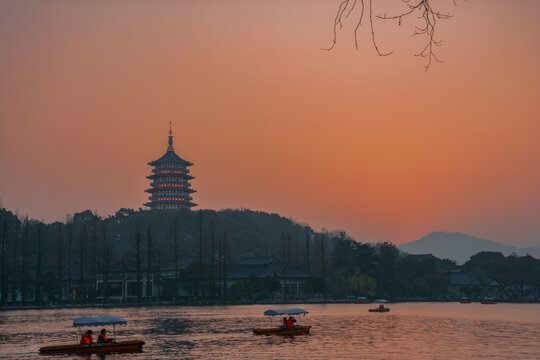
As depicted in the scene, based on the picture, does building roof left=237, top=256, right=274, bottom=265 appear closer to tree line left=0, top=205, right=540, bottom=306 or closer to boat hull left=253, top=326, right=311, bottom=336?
tree line left=0, top=205, right=540, bottom=306

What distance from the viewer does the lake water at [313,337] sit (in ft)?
147

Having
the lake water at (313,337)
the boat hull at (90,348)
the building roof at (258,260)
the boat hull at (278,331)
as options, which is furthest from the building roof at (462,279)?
the boat hull at (90,348)

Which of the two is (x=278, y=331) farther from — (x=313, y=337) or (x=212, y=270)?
(x=212, y=270)

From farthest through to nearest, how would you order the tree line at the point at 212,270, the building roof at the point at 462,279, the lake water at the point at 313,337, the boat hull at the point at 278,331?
the building roof at the point at 462,279 → the tree line at the point at 212,270 → the boat hull at the point at 278,331 → the lake water at the point at 313,337

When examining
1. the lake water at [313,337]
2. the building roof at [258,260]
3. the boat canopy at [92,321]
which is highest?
the building roof at [258,260]

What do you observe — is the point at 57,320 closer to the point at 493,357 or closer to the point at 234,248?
the point at 493,357

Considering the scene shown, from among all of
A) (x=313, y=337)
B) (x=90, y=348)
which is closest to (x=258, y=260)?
(x=313, y=337)

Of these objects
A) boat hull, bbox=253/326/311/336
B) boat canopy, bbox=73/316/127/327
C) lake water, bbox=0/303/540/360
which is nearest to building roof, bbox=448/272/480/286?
lake water, bbox=0/303/540/360

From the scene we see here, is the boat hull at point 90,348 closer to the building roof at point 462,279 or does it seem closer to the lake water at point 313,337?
the lake water at point 313,337

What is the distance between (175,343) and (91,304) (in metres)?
53.8

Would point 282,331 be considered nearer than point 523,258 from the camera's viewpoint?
Yes

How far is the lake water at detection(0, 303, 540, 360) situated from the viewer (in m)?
44.8

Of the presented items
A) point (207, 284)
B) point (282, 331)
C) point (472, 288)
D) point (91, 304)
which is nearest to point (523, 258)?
point (472, 288)

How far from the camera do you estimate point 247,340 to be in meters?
51.5
